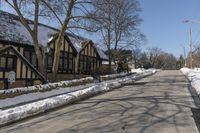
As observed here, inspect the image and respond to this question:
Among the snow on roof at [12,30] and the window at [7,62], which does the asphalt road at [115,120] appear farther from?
the snow on roof at [12,30]

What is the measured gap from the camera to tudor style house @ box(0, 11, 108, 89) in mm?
27047

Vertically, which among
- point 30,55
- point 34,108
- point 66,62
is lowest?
point 34,108

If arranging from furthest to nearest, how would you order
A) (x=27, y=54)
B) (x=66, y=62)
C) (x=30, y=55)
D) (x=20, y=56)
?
(x=66, y=62) < (x=30, y=55) < (x=27, y=54) < (x=20, y=56)

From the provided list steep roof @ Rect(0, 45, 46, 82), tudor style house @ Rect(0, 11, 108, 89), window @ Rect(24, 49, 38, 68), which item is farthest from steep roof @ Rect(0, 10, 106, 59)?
steep roof @ Rect(0, 45, 46, 82)

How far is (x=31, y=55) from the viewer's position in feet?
112

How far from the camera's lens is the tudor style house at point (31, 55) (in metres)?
27.0

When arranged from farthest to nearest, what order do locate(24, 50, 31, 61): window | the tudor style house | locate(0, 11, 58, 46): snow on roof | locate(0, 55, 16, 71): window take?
locate(24, 50, 31, 61): window < locate(0, 11, 58, 46): snow on roof < the tudor style house < locate(0, 55, 16, 71): window

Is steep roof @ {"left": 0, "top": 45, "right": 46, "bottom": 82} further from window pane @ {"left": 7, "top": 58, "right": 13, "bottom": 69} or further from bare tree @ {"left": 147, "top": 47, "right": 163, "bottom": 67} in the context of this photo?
bare tree @ {"left": 147, "top": 47, "right": 163, "bottom": 67}

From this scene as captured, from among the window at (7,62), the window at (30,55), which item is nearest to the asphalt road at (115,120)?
the window at (7,62)

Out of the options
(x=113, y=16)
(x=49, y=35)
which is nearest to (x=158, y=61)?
(x=113, y=16)

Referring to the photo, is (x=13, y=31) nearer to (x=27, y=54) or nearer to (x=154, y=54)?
(x=27, y=54)

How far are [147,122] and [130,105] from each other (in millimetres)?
4879

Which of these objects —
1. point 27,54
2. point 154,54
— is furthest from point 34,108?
point 154,54

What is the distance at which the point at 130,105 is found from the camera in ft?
57.8
